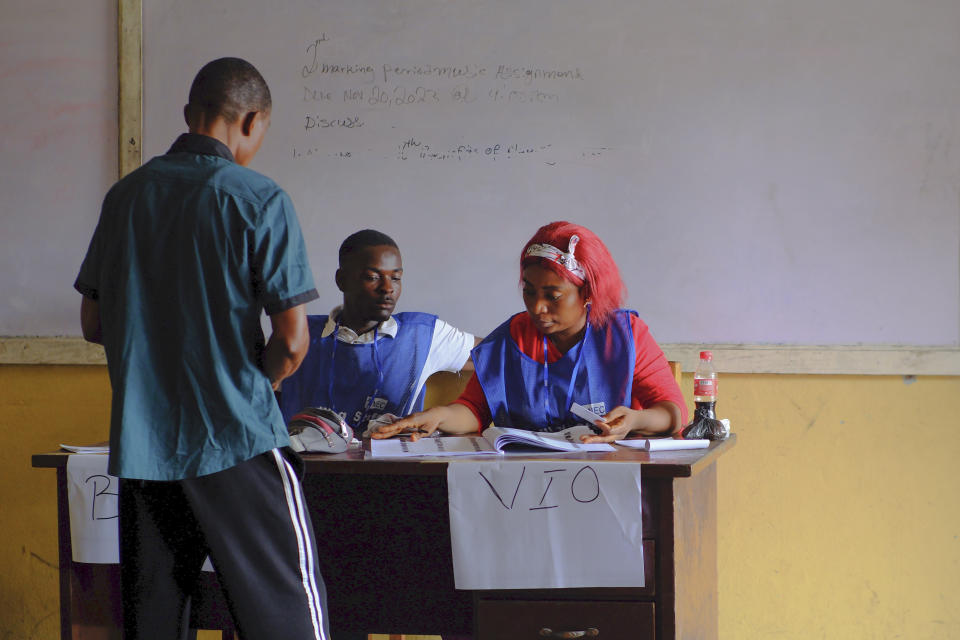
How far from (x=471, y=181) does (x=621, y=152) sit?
508 millimetres

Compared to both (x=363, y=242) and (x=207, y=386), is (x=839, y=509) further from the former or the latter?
(x=207, y=386)

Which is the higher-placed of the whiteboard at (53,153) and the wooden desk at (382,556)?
the whiteboard at (53,153)

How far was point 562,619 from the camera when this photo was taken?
1.66 metres

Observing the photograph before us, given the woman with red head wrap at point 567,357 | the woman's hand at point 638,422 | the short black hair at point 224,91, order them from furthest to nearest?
the woman with red head wrap at point 567,357 → the woman's hand at point 638,422 → the short black hair at point 224,91

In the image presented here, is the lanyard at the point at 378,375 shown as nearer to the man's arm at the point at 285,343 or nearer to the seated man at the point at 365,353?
the seated man at the point at 365,353

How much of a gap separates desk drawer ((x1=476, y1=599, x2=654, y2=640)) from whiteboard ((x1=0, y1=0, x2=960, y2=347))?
1.30 meters

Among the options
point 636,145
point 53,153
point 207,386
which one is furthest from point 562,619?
point 53,153

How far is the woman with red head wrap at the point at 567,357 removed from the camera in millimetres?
2191

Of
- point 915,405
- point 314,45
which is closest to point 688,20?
point 314,45

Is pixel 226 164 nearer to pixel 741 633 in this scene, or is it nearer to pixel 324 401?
pixel 324 401

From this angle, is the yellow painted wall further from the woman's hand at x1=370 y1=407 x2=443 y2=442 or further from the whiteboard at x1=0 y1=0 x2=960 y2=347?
the woman's hand at x1=370 y1=407 x2=443 y2=442

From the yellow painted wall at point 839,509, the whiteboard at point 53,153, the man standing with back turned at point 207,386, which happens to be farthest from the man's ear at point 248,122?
A: the yellow painted wall at point 839,509

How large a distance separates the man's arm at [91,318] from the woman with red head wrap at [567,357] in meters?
0.80

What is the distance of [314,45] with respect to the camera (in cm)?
289
